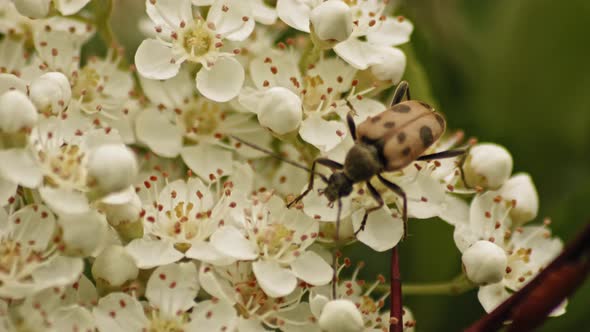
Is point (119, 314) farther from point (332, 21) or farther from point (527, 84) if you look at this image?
point (527, 84)

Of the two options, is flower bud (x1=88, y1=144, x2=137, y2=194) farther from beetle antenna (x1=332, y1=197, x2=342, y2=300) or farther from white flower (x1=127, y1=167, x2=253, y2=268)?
beetle antenna (x1=332, y1=197, x2=342, y2=300)

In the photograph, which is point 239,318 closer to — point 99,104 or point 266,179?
point 266,179

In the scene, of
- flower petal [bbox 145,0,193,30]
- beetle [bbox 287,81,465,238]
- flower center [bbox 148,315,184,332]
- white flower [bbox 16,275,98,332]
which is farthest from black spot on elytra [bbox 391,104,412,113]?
white flower [bbox 16,275,98,332]

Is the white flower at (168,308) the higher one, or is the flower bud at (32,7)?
the flower bud at (32,7)

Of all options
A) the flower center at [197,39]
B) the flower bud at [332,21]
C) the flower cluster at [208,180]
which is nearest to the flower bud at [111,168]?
the flower cluster at [208,180]

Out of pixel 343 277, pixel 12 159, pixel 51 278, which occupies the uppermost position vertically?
pixel 12 159

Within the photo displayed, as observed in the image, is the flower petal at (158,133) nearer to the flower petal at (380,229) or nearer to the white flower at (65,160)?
the white flower at (65,160)

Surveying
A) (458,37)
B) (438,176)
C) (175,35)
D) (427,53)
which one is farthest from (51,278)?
(458,37)
